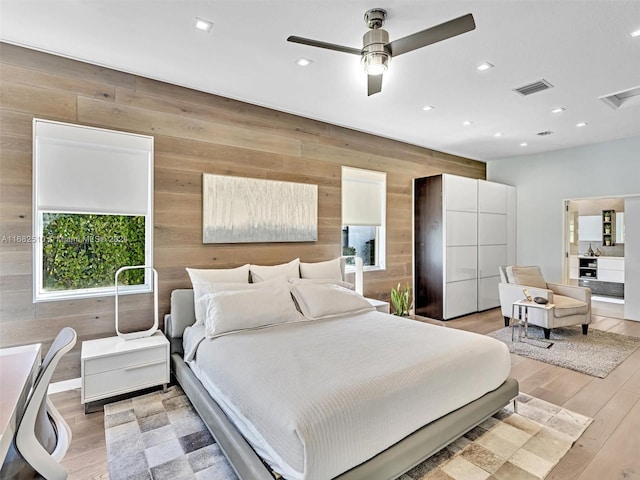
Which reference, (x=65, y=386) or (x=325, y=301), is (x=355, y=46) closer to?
(x=325, y=301)

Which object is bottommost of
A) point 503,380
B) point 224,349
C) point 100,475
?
point 100,475

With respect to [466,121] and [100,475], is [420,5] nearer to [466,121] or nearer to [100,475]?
[466,121]

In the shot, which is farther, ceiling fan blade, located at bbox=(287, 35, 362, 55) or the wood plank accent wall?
the wood plank accent wall

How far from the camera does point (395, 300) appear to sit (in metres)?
5.11

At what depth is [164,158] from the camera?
3420 mm

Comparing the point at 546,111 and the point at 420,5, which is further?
the point at 546,111

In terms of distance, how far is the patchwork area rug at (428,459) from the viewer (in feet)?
6.54

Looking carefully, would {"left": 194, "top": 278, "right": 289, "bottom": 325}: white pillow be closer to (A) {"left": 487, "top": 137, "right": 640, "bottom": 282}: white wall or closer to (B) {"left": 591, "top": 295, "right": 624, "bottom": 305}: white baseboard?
(A) {"left": 487, "top": 137, "right": 640, "bottom": 282}: white wall

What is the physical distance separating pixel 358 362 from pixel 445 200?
400cm

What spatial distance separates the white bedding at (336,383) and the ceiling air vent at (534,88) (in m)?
2.67

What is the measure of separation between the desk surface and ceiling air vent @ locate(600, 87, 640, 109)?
5422mm

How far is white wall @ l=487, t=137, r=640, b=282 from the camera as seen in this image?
546 centimetres

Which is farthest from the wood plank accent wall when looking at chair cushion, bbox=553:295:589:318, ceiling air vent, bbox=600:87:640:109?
ceiling air vent, bbox=600:87:640:109

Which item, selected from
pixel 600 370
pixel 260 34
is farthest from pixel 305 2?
pixel 600 370
